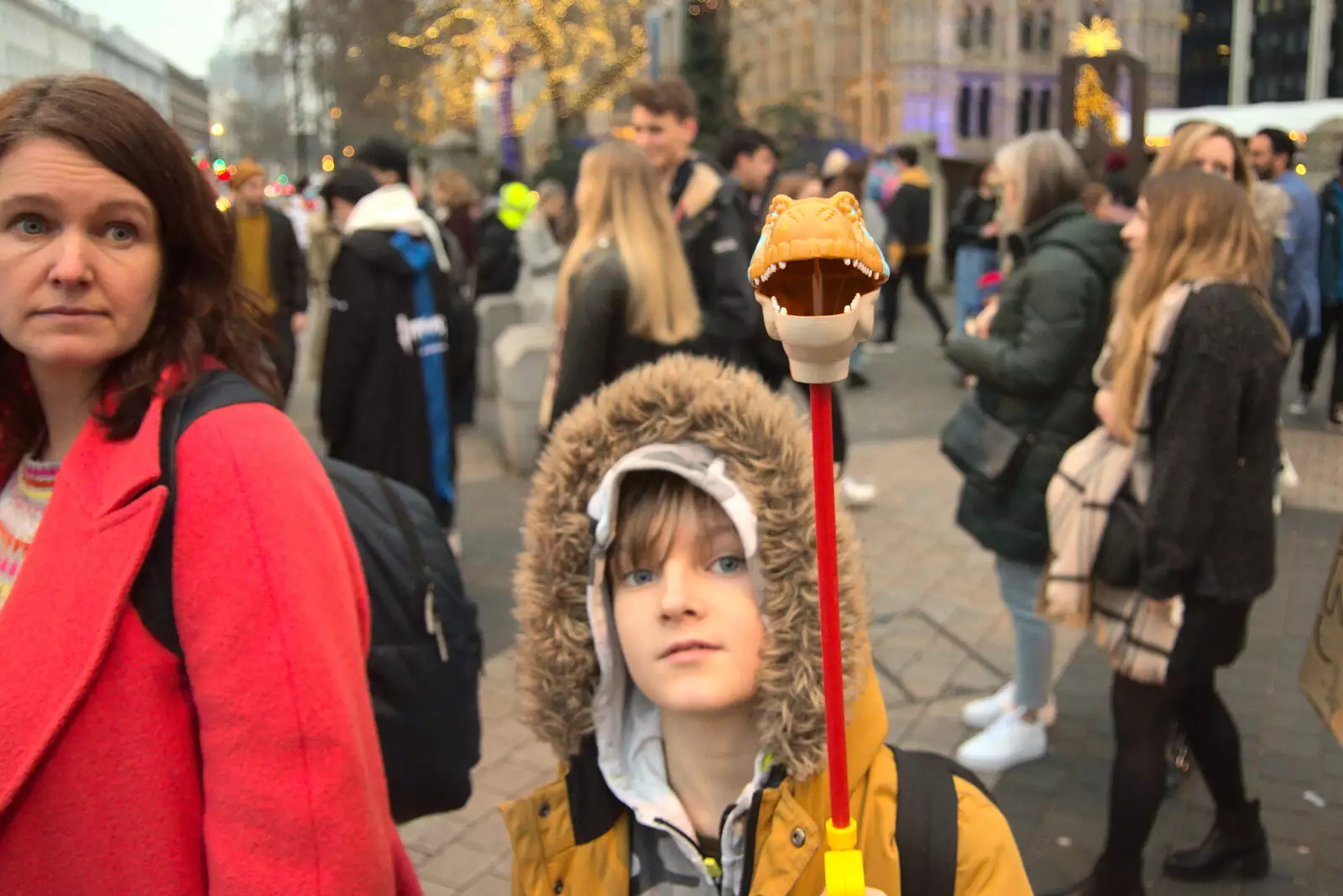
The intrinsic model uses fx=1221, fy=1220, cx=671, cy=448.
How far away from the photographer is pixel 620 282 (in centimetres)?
423

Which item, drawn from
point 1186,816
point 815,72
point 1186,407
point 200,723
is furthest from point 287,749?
point 815,72

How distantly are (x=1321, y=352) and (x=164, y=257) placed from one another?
943 centimetres

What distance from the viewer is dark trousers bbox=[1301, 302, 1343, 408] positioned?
8.91 metres

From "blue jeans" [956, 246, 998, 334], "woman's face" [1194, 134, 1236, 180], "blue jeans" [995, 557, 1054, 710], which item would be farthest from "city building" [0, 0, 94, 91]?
"blue jeans" [956, 246, 998, 334]

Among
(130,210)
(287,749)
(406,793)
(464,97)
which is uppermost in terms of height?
(464,97)

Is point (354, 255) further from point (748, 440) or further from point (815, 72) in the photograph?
point (815, 72)

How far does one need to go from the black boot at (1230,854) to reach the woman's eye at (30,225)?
3.19 m

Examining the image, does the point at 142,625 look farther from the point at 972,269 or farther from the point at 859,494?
the point at 972,269

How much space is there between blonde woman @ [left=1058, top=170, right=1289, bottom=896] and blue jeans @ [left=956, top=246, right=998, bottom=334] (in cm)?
763

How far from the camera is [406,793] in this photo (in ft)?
6.85

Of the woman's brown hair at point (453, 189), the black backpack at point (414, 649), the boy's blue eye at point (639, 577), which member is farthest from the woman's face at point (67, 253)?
the woman's brown hair at point (453, 189)

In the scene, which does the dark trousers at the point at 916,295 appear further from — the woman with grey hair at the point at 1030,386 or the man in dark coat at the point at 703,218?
the woman with grey hair at the point at 1030,386

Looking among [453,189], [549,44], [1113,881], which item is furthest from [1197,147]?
[549,44]

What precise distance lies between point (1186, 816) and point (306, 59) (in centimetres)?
2729
